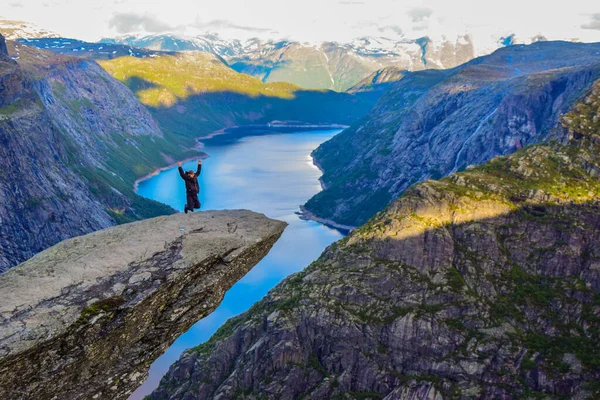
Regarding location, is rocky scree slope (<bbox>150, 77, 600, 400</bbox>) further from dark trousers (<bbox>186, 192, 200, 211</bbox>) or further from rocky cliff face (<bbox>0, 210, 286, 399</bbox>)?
rocky cliff face (<bbox>0, 210, 286, 399</bbox>)

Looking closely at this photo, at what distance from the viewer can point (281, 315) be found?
10000cm

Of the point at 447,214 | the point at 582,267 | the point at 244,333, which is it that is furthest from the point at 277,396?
the point at 582,267

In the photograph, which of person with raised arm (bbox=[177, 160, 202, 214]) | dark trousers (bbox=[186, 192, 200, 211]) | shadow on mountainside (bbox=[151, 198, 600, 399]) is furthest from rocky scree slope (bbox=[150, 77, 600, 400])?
person with raised arm (bbox=[177, 160, 202, 214])

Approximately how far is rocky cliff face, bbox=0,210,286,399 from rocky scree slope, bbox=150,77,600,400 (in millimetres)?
67262

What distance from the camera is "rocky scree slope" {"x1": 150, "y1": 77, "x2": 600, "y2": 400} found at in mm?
89812

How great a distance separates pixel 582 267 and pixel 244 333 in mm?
63120

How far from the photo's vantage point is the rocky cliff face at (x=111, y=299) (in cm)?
2306

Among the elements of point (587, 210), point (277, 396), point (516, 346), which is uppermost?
point (587, 210)

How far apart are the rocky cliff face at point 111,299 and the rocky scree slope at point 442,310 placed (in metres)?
67.3

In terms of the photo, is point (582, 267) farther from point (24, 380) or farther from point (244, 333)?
point (24, 380)

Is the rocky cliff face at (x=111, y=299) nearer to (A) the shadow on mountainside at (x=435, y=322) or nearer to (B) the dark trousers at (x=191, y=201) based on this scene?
(B) the dark trousers at (x=191, y=201)

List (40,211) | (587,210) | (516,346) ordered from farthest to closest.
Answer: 1. (40,211)
2. (587,210)
3. (516,346)

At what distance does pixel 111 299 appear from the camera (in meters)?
24.9

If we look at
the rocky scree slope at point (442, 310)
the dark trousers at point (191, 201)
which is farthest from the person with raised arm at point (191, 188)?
the rocky scree slope at point (442, 310)
